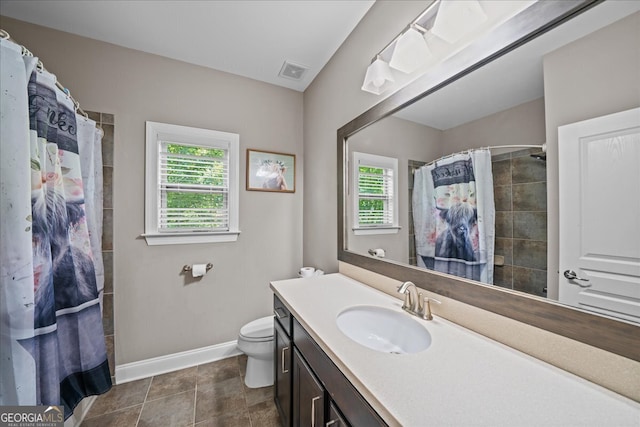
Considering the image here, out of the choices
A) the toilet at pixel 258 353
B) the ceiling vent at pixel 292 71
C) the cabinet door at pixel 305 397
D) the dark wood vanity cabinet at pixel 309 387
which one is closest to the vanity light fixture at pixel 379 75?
the ceiling vent at pixel 292 71

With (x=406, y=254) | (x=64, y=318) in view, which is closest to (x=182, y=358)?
(x=64, y=318)

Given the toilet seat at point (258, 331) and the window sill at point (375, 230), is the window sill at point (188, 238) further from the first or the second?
the window sill at point (375, 230)

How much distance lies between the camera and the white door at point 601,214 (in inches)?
22.5

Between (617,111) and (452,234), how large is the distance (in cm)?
58

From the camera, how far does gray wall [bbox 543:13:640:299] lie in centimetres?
57

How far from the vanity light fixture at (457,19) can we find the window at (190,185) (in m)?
1.77

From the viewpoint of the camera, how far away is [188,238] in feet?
6.67

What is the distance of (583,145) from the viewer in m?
0.65

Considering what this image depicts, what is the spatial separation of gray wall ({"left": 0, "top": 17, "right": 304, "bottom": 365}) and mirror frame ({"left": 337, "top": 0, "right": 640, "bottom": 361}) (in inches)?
54.9

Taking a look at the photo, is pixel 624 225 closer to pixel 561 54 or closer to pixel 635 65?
pixel 635 65

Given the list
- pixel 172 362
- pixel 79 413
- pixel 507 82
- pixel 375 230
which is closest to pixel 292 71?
pixel 375 230

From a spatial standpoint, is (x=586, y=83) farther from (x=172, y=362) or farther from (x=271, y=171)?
(x=172, y=362)

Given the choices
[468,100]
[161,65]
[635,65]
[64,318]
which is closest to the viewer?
[635,65]

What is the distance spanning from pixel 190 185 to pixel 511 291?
2224 mm
